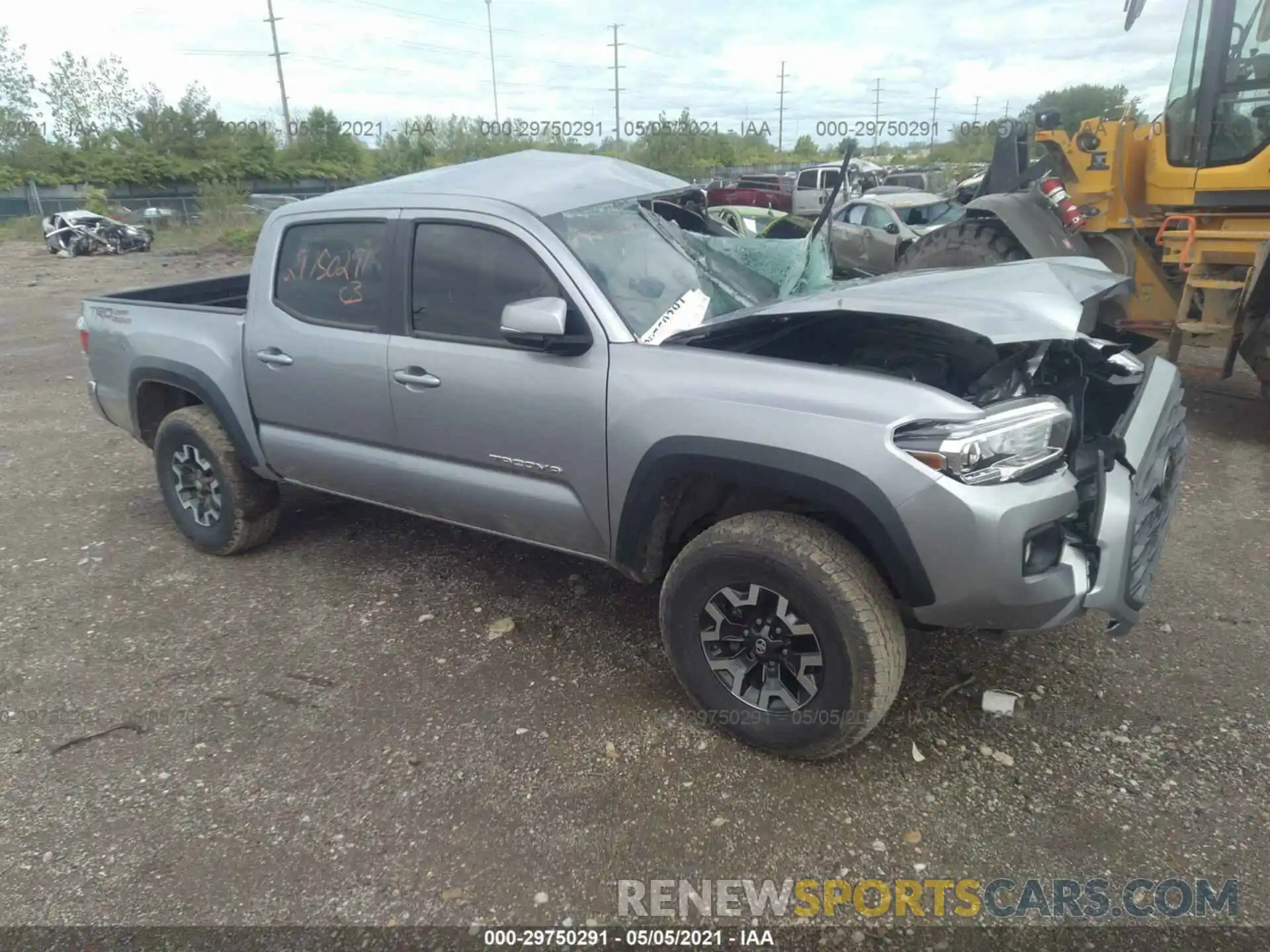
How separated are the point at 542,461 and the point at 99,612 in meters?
2.53

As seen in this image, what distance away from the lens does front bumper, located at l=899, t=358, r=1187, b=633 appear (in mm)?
2506

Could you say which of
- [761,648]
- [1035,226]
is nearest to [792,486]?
[761,648]

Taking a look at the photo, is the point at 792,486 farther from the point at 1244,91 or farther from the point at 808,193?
the point at 808,193

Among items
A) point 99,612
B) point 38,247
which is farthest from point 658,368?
point 38,247

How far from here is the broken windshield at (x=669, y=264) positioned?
3391 millimetres

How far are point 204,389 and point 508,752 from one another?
262cm

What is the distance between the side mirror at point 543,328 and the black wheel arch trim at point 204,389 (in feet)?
6.40

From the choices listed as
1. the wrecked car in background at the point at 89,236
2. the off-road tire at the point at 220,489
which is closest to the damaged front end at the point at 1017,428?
the off-road tire at the point at 220,489

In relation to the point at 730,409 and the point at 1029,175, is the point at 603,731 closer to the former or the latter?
the point at 730,409

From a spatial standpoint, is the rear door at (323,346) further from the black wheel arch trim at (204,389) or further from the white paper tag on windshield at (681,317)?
the white paper tag on windshield at (681,317)

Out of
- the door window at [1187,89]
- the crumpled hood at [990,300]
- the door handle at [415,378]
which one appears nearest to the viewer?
the crumpled hood at [990,300]

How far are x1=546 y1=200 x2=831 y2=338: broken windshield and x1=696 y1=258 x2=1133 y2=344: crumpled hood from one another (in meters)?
0.35

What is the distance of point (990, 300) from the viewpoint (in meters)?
2.94

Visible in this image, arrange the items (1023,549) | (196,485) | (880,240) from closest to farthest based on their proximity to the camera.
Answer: (1023,549), (196,485), (880,240)
